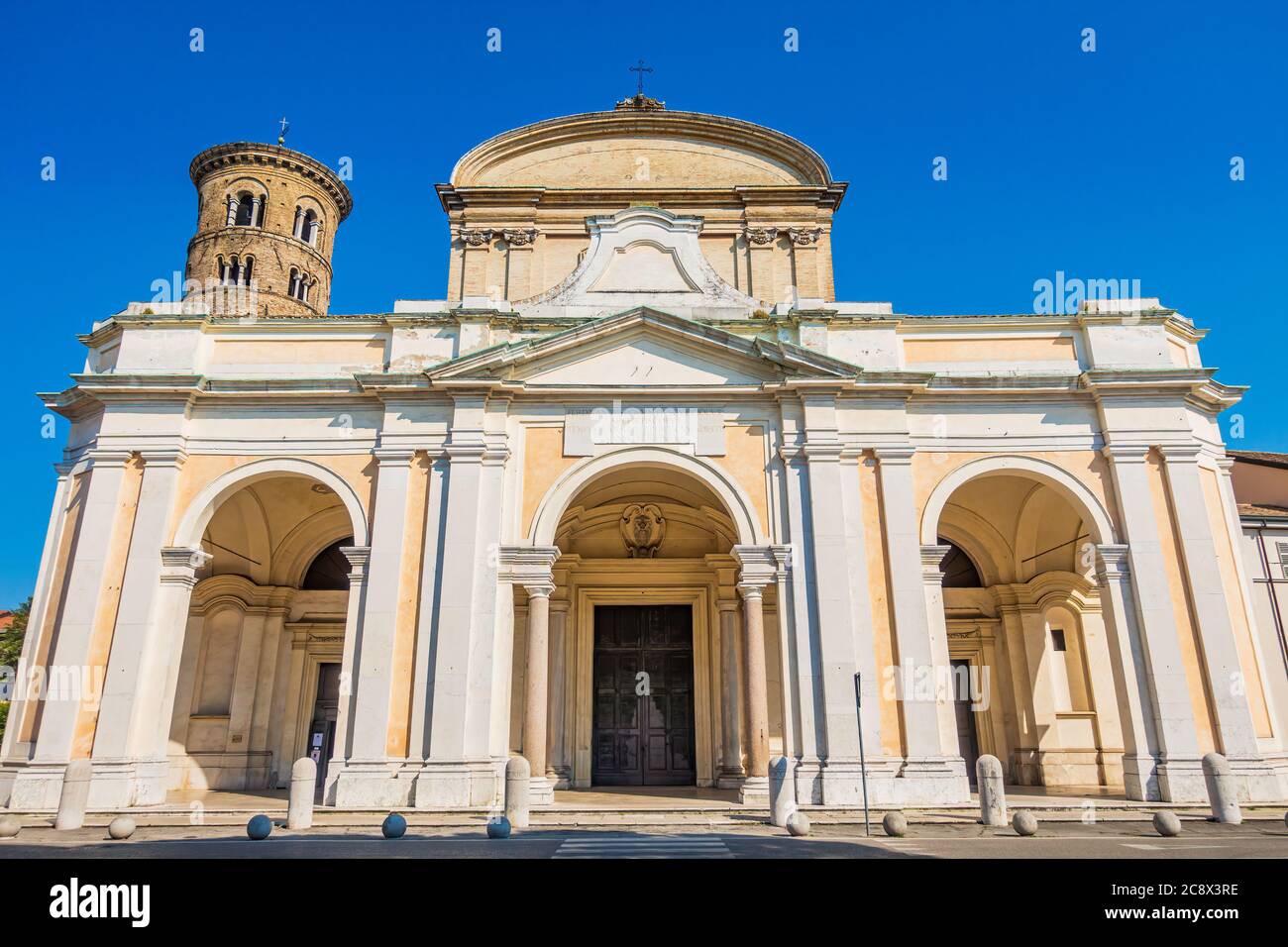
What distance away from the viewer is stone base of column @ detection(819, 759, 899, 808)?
41.7 ft

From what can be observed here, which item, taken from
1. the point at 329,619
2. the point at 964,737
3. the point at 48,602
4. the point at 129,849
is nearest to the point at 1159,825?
the point at 964,737

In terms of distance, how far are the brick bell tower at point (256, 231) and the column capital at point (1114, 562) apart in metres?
38.6

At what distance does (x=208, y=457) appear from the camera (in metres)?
15.1

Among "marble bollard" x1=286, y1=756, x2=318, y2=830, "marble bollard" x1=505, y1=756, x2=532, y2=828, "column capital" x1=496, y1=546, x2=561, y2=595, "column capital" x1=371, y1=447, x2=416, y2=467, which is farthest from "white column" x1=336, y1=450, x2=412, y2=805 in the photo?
"marble bollard" x1=505, y1=756, x2=532, y2=828

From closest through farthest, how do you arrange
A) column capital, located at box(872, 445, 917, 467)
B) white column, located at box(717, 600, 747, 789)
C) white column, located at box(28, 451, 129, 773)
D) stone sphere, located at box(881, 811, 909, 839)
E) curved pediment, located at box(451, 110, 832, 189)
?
stone sphere, located at box(881, 811, 909, 839) → white column, located at box(28, 451, 129, 773) → column capital, located at box(872, 445, 917, 467) → white column, located at box(717, 600, 747, 789) → curved pediment, located at box(451, 110, 832, 189)

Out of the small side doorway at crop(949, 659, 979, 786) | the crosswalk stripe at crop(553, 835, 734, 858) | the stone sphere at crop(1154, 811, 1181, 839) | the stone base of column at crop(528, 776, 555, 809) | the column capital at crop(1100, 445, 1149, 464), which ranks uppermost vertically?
the column capital at crop(1100, 445, 1149, 464)

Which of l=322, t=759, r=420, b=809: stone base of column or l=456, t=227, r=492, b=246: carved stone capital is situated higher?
l=456, t=227, r=492, b=246: carved stone capital

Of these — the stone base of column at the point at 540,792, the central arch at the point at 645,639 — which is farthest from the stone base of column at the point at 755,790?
the stone base of column at the point at 540,792

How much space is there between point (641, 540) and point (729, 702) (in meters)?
4.42

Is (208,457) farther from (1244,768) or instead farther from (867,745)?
(1244,768)

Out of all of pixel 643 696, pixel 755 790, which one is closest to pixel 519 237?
pixel 643 696

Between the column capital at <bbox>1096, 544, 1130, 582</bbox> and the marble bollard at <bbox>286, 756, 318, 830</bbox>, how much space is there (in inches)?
516

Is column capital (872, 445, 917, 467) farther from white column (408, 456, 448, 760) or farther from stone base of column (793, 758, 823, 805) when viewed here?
white column (408, 456, 448, 760)
